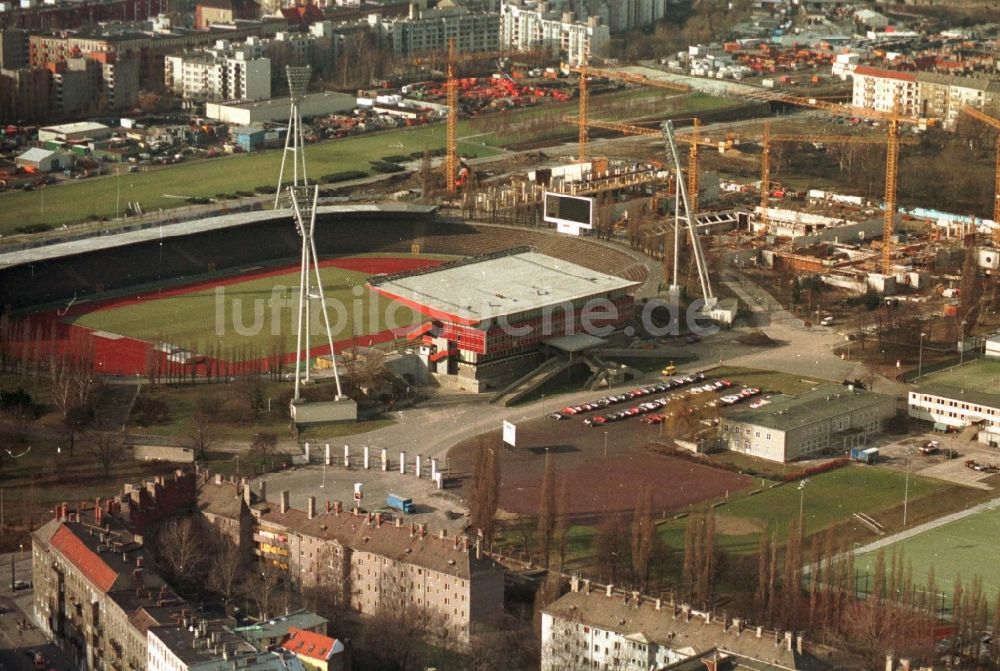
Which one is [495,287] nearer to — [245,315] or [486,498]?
[245,315]

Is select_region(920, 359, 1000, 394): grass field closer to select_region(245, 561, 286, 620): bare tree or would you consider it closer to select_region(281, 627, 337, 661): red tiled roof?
select_region(245, 561, 286, 620): bare tree

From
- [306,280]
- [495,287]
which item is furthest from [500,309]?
[306,280]

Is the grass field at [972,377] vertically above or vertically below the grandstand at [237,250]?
below

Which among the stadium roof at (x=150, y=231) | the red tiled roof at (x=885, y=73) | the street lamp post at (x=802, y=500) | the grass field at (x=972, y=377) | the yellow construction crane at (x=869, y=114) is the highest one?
the red tiled roof at (x=885, y=73)

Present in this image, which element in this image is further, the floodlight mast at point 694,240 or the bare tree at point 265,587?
the floodlight mast at point 694,240

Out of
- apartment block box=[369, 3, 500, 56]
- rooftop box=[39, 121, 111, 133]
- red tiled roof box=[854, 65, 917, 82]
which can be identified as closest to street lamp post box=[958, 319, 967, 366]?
red tiled roof box=[854, 65, 917, 82]

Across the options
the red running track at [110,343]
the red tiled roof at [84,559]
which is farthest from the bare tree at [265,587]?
the red running track at [110,343]

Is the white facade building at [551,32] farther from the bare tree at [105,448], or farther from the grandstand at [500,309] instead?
the bare tree at [105,448]

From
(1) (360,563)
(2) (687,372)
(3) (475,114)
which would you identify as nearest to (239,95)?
(3) (475,114)

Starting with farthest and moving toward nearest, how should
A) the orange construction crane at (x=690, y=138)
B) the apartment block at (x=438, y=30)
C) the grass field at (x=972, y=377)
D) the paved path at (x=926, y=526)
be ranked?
the apartment block at (x=438, y=30) < the orange construction crane at (x=690, y=138) < the grass field at (x=972, y=377) < the paved path at (x=926, y=526)
